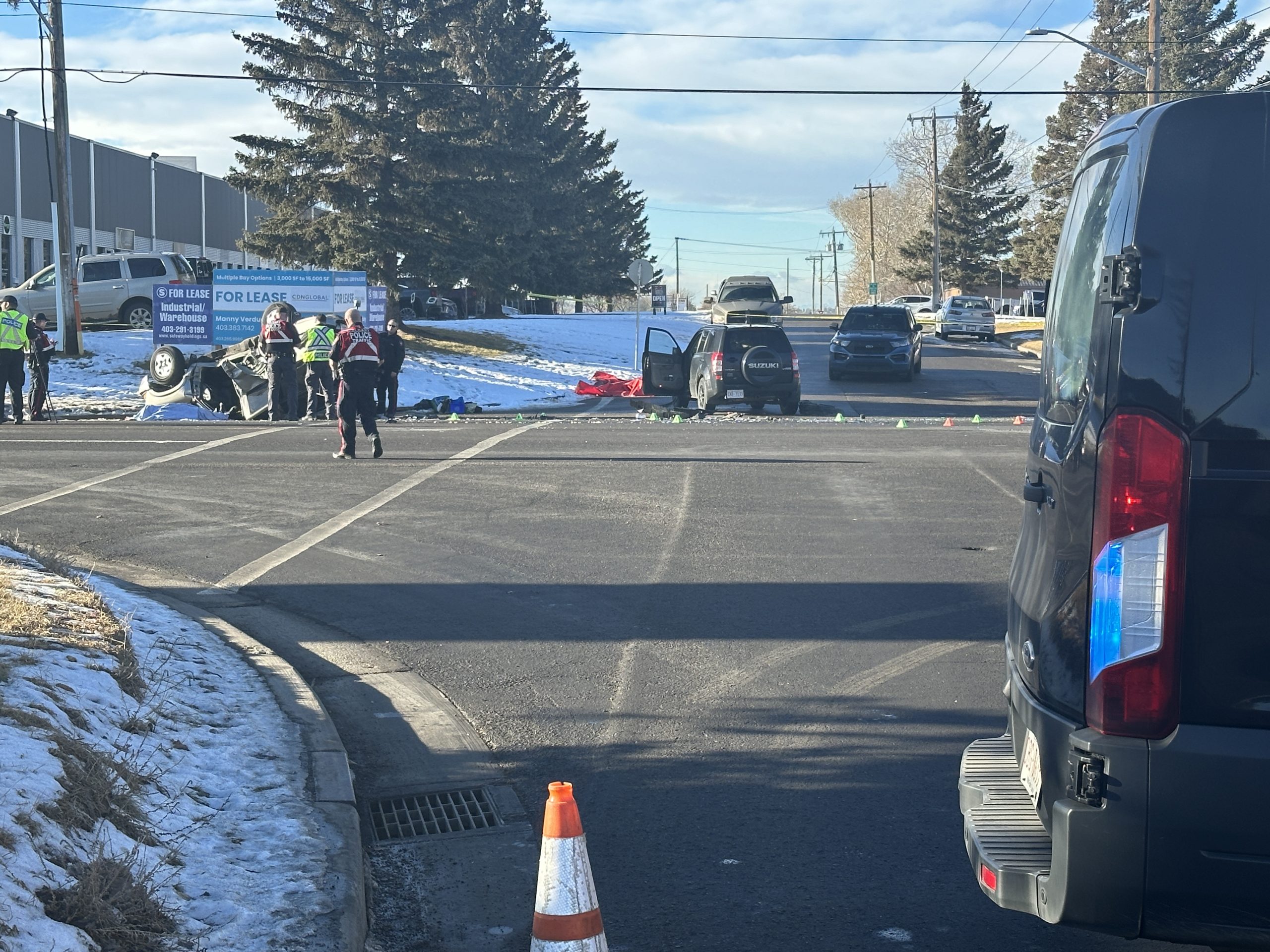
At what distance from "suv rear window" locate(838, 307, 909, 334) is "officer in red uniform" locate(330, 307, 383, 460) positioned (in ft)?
62.4

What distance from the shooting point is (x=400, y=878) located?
4867 millimetres

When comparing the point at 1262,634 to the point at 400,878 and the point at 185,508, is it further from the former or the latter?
the point at 185,508

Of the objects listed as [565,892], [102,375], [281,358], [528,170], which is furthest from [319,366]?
[528,170]

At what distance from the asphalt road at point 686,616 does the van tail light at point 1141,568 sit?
1480 mm

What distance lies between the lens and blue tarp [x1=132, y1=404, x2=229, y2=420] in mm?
24625

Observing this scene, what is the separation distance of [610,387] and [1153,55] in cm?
1453

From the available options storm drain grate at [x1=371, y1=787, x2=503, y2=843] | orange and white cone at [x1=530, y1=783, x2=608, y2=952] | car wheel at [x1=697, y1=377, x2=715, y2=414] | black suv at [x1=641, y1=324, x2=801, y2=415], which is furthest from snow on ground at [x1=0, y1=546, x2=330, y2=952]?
car wheel at [x1=697, y1=377, x2=715, y2=414]

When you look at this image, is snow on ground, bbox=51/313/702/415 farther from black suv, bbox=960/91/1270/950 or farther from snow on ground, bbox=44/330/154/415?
black suv, bbox=960/91/1270/950

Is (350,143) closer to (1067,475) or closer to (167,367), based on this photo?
(167,367)

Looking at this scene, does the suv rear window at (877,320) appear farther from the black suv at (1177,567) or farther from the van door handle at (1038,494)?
the black suv at (1177,567)

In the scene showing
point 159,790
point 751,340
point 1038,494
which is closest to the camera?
point 1038,494

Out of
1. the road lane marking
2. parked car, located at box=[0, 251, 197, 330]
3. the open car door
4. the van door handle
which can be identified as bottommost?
the road lane marking

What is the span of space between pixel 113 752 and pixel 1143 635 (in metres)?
3.87

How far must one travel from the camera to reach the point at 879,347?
32.4 meters
